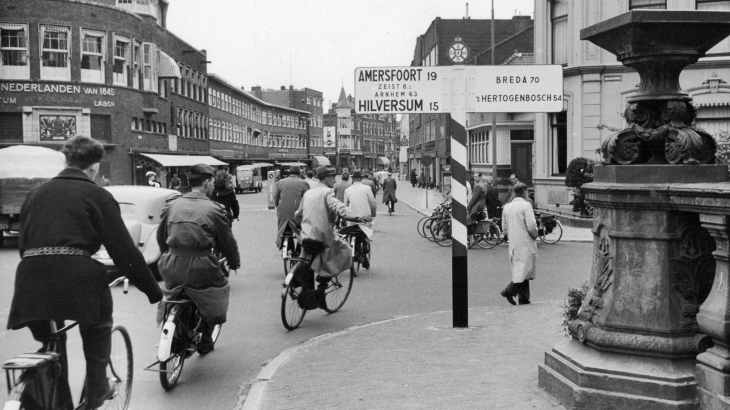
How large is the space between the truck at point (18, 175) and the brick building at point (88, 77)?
64.7 ft

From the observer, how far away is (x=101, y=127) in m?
41.4

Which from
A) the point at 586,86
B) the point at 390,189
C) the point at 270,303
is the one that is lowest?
the point at 270,303

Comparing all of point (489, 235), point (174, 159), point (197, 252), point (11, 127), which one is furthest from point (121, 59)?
point (197, 252)

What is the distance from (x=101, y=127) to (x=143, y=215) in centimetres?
3082

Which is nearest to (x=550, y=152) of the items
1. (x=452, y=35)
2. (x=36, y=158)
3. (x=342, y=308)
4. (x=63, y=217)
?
(x=36, y=158)

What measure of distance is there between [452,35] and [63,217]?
6033 centimetres

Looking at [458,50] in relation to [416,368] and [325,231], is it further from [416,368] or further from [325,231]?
[416,368]

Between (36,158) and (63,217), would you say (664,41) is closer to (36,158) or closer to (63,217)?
(63,217)

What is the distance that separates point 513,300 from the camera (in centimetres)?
996

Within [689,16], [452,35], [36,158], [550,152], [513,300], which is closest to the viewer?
[689,16]

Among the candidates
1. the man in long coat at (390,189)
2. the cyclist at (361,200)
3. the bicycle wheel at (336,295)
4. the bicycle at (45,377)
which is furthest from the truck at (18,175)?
the bicycle at (45,377)

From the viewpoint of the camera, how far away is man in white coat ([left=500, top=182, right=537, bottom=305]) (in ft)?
31.7

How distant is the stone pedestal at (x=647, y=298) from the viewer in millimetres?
4621

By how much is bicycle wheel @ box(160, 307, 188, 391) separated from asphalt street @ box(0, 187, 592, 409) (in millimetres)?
100
